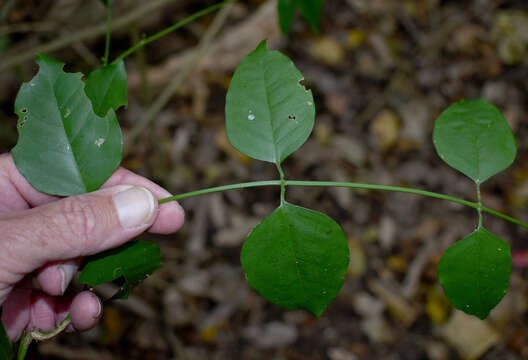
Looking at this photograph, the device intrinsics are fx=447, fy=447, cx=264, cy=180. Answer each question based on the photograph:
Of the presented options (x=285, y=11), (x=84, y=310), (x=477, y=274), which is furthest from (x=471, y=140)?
(x=84, y=310)

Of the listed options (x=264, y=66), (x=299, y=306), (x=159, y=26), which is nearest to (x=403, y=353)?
(x=299, y=306)

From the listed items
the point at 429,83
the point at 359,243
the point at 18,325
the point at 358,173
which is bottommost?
the point at 359,243

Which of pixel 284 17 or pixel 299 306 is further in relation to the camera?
pixel 284 17

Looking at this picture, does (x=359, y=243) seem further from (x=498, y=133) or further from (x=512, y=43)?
(x=512, y=43)

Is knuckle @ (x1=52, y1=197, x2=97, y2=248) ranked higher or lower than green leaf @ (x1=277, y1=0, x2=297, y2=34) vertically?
lower

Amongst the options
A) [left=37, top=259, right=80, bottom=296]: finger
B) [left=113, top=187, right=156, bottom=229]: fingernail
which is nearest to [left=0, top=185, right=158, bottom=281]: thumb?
[left=113, top=187, right=156, bottom=229]: fingernail

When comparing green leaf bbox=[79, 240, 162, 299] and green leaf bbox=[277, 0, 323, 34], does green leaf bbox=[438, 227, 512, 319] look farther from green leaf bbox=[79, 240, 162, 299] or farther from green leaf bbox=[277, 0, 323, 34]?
green leaf bbox=[277, 0, 323, 34]

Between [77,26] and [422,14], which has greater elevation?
[77,26]

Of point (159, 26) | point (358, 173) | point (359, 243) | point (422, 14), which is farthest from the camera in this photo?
point (422, 14)
